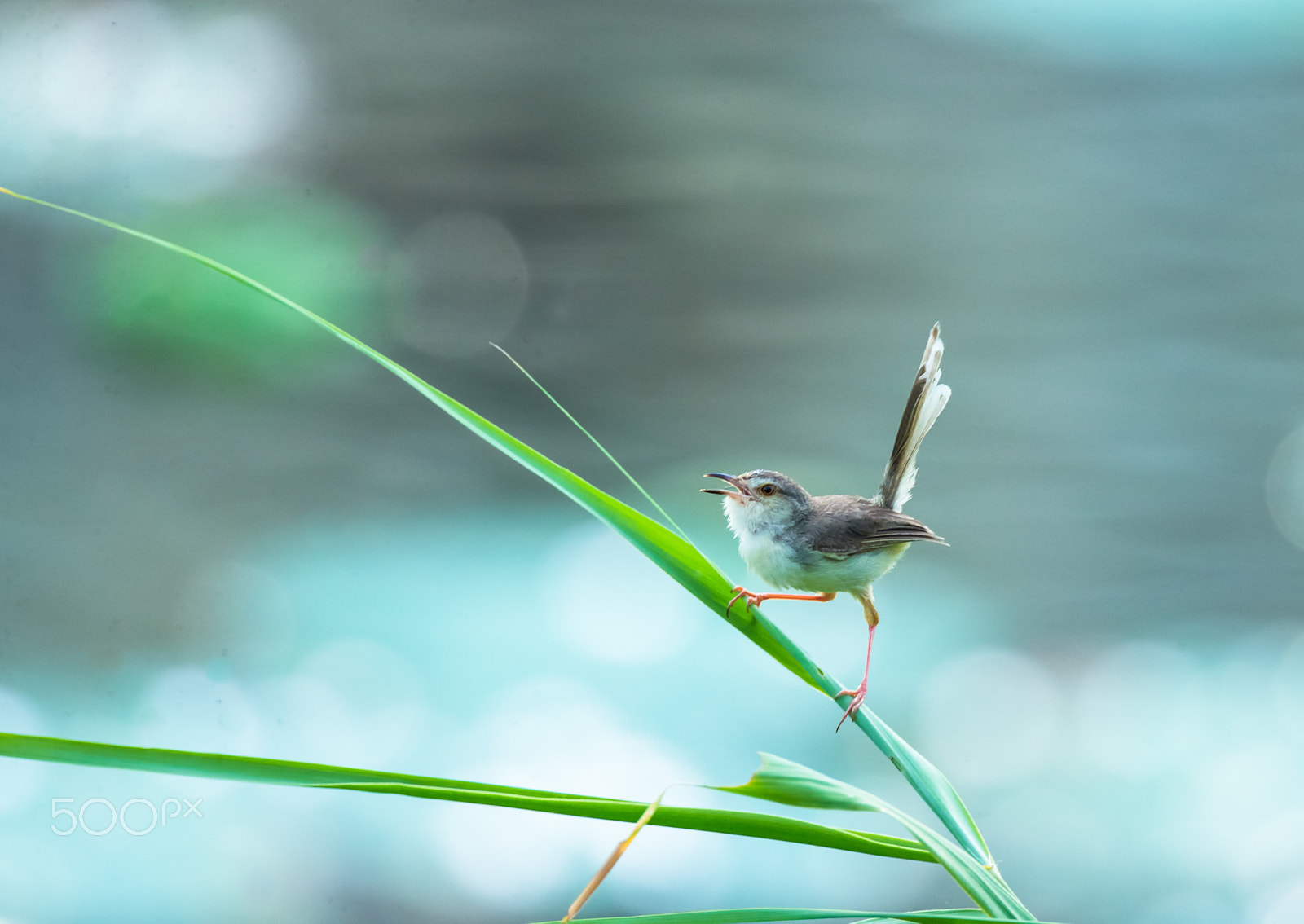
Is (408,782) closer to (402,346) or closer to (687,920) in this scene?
(687,920)

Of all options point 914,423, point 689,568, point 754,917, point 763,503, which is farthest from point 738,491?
point 754,917

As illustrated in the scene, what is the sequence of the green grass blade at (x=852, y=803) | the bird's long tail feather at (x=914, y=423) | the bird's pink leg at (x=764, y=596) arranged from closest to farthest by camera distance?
the green grass blade at (x=852, y=803)
the bird's pink leg at (x=764, y=596)
the bird's long tail feather at (x=914, y=423)

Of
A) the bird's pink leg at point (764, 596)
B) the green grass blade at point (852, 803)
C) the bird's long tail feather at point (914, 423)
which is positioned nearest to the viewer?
the green grass blade at point (852, 803)

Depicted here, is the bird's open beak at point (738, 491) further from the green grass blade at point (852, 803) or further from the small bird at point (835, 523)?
→ the green grass blade at point (852, 803)

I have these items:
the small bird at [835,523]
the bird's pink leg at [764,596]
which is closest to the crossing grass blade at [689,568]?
the bird's pink leg at [764,596]

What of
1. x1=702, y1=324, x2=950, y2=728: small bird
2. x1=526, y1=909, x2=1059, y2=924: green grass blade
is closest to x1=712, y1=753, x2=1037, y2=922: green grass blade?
x1=526, y1=909, x2=1059, y2=924: green grass blade

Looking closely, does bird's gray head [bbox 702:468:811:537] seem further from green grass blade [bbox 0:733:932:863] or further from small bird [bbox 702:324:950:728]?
green grass blade [bbox 0:733:932:863]
